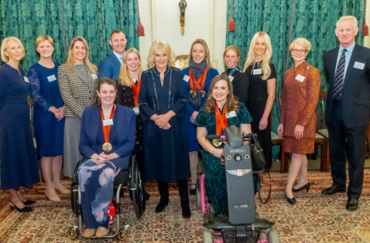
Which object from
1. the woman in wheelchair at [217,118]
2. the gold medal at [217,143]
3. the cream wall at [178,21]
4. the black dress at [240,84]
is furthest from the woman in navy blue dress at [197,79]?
the cream wall at [178,21]

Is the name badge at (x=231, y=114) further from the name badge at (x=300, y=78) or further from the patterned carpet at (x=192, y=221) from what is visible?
the patterned carpet at (x=192, y=221)

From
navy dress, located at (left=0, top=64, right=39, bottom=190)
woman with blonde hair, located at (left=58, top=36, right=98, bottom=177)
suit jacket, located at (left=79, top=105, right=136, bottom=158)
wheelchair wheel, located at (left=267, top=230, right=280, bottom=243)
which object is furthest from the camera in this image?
woman with blonde hair, located at (left=58, top=36, right=98, bottom=177)

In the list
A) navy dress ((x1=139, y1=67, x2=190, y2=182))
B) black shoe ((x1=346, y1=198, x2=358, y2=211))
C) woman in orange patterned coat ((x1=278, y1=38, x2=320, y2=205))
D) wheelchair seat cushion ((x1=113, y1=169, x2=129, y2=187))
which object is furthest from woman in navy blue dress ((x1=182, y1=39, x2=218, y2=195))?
black shoe ((x1=346, y1=198, x2=358, y2=211))

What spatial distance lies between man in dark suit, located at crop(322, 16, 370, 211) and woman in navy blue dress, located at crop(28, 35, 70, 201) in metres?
2.68

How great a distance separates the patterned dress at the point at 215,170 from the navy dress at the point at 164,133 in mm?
238

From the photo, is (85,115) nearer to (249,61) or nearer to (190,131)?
(190,131)

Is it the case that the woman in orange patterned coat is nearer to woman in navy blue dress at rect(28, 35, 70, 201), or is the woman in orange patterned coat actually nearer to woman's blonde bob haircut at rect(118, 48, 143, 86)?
woman's blonde bob haircut at rect(118, 48, 143, 86)

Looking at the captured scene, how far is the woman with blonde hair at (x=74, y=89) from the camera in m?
2.87

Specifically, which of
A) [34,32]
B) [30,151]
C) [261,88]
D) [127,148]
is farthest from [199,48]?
[34,32]

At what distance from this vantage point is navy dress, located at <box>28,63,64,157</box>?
2.84 meters

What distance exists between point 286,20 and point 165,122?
271 centimetres

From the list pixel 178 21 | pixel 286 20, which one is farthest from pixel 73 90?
pixel 286 20

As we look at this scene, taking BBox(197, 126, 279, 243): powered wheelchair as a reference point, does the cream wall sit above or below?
above

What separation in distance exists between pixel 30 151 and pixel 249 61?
237 centimetres
